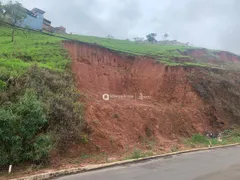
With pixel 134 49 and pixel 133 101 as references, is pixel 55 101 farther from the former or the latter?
pixel 134 49

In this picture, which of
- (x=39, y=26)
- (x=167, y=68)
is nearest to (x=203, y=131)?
(x=167, y=68)

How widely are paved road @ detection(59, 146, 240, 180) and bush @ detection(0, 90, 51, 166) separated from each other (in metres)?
1.58

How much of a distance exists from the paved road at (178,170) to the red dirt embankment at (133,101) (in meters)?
1.83

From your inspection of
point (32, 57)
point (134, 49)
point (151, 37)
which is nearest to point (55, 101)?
point (32, 57)

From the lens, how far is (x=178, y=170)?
31.1ft

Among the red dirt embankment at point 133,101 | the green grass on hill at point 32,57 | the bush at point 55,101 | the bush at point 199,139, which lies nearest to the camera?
the bush at point 55,101

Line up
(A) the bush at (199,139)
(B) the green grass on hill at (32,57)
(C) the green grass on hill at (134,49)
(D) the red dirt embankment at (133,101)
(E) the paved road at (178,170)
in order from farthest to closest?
(C) the green grass on hill at (134,49), (A) the bush at (199,139), (D) the red dirt embankment at (133,101), (B) the green grass on hill at (32,57), (E) the paved road at (178,170)

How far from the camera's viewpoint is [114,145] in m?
11.3

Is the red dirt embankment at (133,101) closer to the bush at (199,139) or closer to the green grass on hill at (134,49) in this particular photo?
the bush at (199,139)

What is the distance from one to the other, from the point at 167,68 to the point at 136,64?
2.82 metres

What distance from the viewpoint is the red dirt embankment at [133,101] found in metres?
12.3

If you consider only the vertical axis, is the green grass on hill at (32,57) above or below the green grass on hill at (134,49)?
below

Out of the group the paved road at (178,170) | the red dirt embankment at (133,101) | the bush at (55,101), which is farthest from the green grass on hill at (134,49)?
the paved road at (178,170)

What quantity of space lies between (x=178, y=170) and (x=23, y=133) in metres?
5.85
